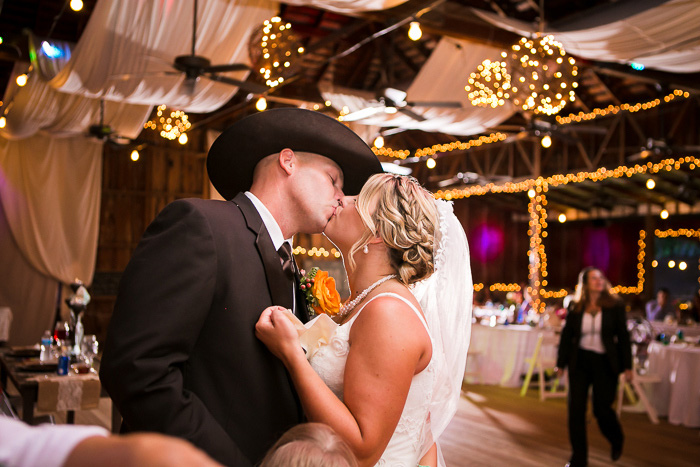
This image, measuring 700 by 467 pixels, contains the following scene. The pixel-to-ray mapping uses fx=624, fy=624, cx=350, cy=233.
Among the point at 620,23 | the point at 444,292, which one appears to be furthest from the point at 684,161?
the point at 444,292

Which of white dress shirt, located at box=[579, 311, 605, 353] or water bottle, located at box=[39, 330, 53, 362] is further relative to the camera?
white dress shirt, located at box=[579, 311, 605, 353]

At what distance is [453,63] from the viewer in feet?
28.3

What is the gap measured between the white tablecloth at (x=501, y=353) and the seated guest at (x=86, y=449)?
9056 mm

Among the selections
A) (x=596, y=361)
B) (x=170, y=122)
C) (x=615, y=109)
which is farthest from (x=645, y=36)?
(x=615, y=109)

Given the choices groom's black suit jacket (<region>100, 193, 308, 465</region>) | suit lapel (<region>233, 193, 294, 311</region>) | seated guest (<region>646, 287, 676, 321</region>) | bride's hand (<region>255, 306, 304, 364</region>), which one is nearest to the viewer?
groom's black suit jacket (<region>100, 193, 308, 465</region>)

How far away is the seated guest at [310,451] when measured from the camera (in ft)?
3.49

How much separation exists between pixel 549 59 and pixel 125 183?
32.4 ft

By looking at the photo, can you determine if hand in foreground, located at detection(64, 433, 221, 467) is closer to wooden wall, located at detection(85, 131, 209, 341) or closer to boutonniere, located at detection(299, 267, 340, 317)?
boutonniere, located at detection(299, 267, 340, 317)

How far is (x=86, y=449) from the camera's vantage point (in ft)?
1.82

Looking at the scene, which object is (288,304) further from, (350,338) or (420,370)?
(420,370)

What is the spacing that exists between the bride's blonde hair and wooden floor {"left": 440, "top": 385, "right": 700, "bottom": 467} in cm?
390

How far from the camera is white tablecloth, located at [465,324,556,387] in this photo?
912cm

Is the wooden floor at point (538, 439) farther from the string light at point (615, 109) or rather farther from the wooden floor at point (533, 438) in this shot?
the string light at point (615, 109)

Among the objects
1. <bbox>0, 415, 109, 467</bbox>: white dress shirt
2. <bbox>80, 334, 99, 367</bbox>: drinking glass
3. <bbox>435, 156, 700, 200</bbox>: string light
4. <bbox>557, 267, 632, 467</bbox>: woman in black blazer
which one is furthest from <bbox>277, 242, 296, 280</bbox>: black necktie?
<bbox>435, 156, 700, 200</bbox>: string light
